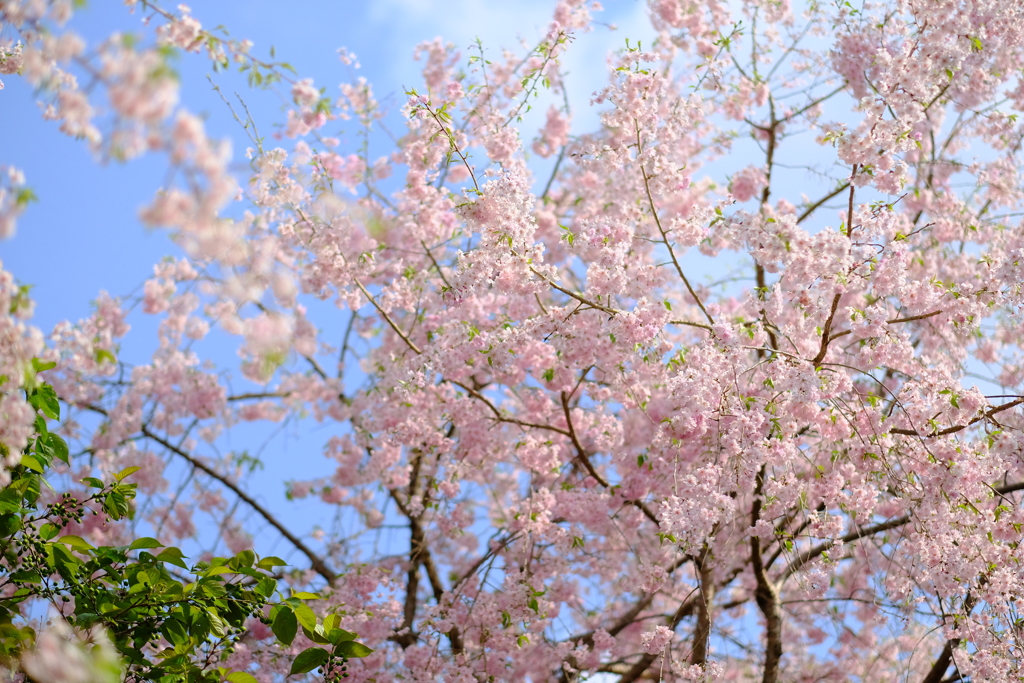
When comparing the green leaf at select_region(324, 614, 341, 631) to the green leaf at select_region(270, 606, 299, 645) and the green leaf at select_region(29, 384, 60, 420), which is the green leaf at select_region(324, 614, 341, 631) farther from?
the green leaf at select_region(29, 384, 60, 420)

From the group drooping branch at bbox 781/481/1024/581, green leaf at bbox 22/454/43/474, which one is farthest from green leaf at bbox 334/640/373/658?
drooping branch at bbox 781/481/1024/581

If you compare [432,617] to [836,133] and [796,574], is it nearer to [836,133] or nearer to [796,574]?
[796,574]

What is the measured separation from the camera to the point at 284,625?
8.59 ft

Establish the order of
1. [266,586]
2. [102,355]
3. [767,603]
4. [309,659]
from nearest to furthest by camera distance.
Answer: [309,659]
[266,586]
[767,603]
[102,355]

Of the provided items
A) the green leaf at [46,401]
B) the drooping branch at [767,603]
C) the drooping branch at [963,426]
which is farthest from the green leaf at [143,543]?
the drooping branch at [963,426]

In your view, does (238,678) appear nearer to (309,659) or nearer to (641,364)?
(309,659)

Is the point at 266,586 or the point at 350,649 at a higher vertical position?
the point at 266,586

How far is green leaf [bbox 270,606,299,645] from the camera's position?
2.61 metres

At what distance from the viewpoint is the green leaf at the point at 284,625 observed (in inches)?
103

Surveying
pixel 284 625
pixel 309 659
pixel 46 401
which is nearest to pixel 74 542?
pixel 46 401

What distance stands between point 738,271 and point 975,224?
1664mm

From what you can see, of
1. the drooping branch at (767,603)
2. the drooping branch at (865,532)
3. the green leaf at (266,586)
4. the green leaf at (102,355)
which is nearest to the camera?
the green leaf at (266,586)

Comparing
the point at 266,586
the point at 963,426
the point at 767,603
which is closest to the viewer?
the point at 266,586

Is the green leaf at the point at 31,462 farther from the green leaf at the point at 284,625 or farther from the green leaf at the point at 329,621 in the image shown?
the green leaf at the point at 329,621
